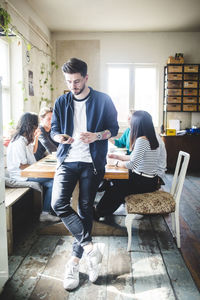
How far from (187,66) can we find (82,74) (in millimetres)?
4567

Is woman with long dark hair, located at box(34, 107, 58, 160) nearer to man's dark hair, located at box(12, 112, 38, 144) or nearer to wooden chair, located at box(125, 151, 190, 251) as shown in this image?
man's dark hair, located at box(12, 112, 38, 144)

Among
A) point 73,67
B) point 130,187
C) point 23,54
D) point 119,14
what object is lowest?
point 130,187

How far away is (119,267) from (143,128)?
3.75 feet

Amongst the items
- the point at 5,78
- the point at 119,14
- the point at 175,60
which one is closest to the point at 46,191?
the point at 5,78

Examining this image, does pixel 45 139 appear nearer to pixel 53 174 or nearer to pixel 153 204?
pixel 53 174

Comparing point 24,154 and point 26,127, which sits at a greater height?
point 26,127

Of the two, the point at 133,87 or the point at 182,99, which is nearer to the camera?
the point at 182,99

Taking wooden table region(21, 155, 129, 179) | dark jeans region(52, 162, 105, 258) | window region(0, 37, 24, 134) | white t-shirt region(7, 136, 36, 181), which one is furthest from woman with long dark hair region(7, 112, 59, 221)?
window region(0, 37, 24, 134)

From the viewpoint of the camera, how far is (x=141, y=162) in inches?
96.5

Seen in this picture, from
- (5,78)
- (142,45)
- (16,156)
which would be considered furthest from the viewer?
(142,45)

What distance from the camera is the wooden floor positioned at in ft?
5.81

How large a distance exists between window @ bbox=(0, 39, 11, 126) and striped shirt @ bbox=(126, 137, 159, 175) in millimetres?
2400

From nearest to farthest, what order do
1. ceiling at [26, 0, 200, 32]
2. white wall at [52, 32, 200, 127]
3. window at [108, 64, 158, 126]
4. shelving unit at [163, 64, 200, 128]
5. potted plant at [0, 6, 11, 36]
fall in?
1. potted plant at [0, 6, 11, 36]
2. ceiling at [26, 0, 200, 32]
3. shelving unit at [163, 64, 200, 128]
4. white wall at [52, 32, 200, 127]
5. window at [108, 64, 158, 126]

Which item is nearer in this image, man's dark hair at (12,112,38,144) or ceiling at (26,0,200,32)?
man's dark hair at (12,112,38,144)
